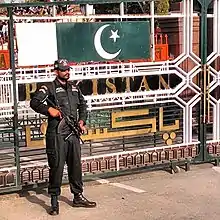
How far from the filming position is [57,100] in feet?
19.4

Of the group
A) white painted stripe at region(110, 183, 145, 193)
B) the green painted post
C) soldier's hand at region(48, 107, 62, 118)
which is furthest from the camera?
the green painted post

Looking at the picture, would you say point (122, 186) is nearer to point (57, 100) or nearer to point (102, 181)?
point (102, 181)

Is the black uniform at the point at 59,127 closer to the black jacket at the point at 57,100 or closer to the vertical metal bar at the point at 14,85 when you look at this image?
the black jacket at the point at 57,100

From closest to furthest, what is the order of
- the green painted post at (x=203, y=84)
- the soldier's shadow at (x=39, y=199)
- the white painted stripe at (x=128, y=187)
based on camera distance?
the soldier's shadow at (x=39, y=199)
the white painted stripe at (x=128, y=187)
the green painted post at (x=203, y=84)

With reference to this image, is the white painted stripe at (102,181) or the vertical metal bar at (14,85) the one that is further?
Result: the white painted stripe at (102,181)

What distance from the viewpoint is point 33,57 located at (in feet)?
21.7

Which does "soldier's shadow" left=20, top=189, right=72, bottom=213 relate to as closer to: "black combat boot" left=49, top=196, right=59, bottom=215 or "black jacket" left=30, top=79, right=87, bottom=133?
"black combat boot" left=49, top=196, right=59, bottom=215

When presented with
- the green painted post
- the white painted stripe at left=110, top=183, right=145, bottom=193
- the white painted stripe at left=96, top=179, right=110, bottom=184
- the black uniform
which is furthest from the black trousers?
the green painted post

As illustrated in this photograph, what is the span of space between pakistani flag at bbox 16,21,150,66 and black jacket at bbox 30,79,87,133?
86 centimetres

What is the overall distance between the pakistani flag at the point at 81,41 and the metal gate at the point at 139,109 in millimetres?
164

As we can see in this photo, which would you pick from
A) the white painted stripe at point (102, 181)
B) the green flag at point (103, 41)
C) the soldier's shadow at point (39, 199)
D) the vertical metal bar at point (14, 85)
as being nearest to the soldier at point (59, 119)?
the soldier's shadow at point (39, 199)

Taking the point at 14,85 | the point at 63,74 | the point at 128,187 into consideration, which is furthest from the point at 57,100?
the point at 128,187

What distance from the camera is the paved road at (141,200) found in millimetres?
6001

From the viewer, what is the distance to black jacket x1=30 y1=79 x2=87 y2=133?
5805mm
